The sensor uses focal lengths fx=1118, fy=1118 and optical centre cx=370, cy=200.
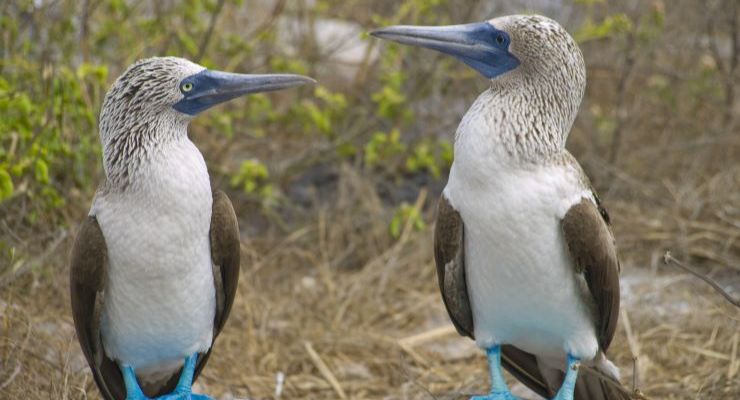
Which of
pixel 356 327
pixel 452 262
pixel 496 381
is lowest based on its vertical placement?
pixel 356 327

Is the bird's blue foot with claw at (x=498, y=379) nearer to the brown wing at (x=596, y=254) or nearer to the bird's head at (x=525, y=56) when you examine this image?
the brown wing at (x=596, y=254)

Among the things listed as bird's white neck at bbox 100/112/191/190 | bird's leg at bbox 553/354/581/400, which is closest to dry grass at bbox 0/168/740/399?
bird's leg at bbox 553/354/581/400

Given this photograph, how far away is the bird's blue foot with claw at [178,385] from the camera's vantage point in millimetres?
3557

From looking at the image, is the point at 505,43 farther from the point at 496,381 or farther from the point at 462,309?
the point at 496,381

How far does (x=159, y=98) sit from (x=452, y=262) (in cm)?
105

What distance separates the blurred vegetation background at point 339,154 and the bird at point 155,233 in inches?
15.2

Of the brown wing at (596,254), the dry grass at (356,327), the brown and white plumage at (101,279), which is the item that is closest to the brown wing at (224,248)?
the brown and white plumage at (101,279)

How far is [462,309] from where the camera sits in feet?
12.0

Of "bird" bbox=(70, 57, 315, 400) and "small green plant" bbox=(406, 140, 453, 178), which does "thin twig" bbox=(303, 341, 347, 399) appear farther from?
"small green plant" bbox=(406, 140, 453, 178)

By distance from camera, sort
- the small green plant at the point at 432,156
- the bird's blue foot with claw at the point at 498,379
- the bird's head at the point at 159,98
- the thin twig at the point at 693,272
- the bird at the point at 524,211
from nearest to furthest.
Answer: the thin twig at the point at 693,272 → the bird at the point at 524,211 → the bird's head at the point at 159,98 → the bird's blue foot with claw at the point at 498,379 → the small green plant at the point at 432,156

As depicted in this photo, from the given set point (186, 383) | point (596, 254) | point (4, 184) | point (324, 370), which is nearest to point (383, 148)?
point (324, 370)

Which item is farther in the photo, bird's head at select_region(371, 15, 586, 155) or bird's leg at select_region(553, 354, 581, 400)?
bird's leg at select_region(553, 354, 581, 400)

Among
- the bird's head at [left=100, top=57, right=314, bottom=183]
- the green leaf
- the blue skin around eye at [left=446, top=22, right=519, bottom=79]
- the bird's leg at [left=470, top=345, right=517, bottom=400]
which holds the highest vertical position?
the blue skin around eye at [left=446, top=22, right=519, bottom=79]

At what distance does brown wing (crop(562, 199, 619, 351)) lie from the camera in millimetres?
3334
